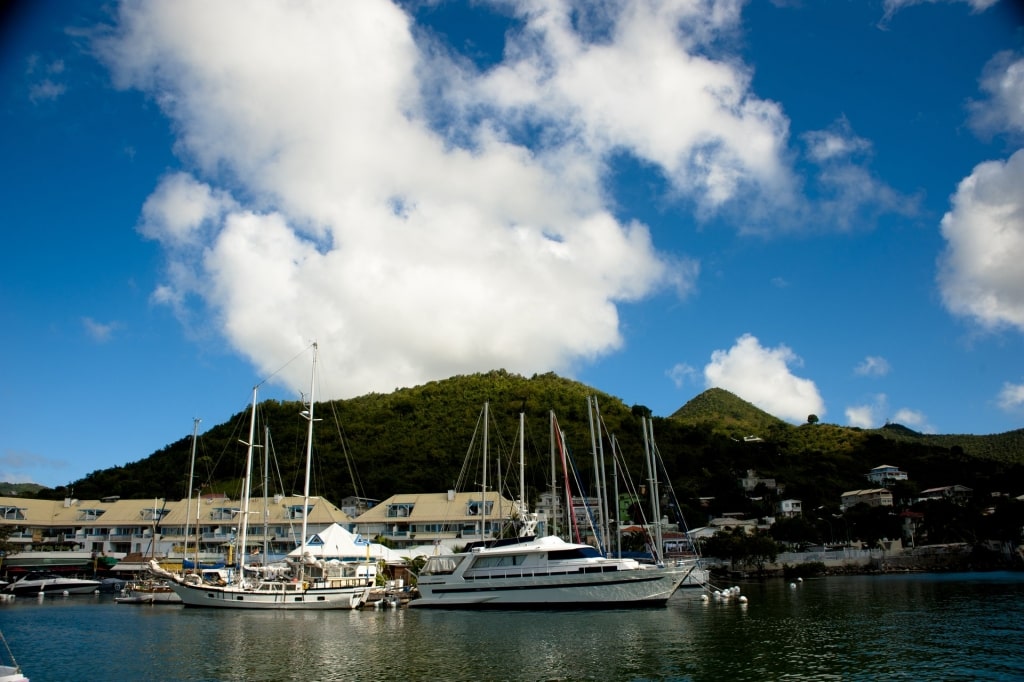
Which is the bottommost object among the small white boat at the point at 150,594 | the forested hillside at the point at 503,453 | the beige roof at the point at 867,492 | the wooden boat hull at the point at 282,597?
the small white boat at the point at 150,594

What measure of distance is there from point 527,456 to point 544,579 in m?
53.9

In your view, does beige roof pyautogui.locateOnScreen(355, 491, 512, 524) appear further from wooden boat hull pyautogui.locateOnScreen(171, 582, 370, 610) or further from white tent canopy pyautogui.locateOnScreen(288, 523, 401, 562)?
wooden boat hull pyautogui.locateOnScreen(171, 582, 370, 610)

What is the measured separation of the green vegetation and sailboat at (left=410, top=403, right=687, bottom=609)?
39.5 m

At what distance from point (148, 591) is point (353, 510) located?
115 feet

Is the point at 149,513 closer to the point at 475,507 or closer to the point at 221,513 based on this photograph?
the point at 221,513

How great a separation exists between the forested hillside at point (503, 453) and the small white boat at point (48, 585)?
25122 millimetres

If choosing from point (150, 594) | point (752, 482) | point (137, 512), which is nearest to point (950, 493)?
point (752, 482)

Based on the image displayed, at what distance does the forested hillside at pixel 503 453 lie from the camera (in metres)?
97.9

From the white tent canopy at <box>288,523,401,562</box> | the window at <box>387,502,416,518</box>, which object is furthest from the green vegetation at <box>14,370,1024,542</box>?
the white tent canopy at <box>288,523,401,562</box>

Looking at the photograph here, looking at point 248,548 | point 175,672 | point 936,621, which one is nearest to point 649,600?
point 936,621

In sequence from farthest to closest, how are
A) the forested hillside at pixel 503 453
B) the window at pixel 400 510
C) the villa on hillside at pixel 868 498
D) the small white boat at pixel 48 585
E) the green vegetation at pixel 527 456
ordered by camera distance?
1. the villa on hillside at pixel 868 498
2. the forested hillside at pixel 503 453
3. the green vegetation at pixel 527 456
4. the window at pixel 400 510
5. the small white boat at pixel 48 585

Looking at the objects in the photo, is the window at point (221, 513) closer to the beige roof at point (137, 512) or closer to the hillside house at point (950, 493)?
the beige roof at point (137, 512)

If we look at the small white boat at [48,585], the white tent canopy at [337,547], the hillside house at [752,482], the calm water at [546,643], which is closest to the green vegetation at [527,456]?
the hillside house at [752,482]

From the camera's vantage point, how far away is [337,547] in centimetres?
5147
